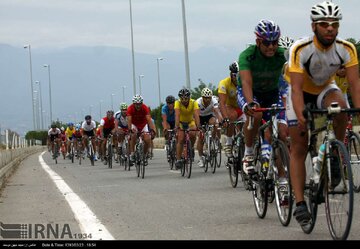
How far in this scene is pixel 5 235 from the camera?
328 inches

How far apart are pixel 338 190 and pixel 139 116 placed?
13.0 meters

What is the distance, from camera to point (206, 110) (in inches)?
763

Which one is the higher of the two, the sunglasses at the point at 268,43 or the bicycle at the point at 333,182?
the sunglasses at the point at 268,43

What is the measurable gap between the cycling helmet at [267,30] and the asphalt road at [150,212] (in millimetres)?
2043

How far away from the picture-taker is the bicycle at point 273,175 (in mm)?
8195

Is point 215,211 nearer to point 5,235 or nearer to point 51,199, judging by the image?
point 5,235

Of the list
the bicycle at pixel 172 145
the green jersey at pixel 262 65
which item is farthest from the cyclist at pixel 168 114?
the green jersey at pixel 262 65

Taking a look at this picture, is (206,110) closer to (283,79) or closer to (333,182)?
(283,79)

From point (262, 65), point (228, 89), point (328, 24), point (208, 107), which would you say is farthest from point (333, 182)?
point (208, 107)

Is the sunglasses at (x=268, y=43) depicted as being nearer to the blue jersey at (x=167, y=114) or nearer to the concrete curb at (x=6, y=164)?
the concrete curb at (x=6, y=164)

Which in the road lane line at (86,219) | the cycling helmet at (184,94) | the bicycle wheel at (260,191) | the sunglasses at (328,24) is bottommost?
the road lane line at (86,219)

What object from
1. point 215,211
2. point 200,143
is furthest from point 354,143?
point 200,143

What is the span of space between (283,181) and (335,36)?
1.80 meters

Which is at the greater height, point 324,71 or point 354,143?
point 324,71
